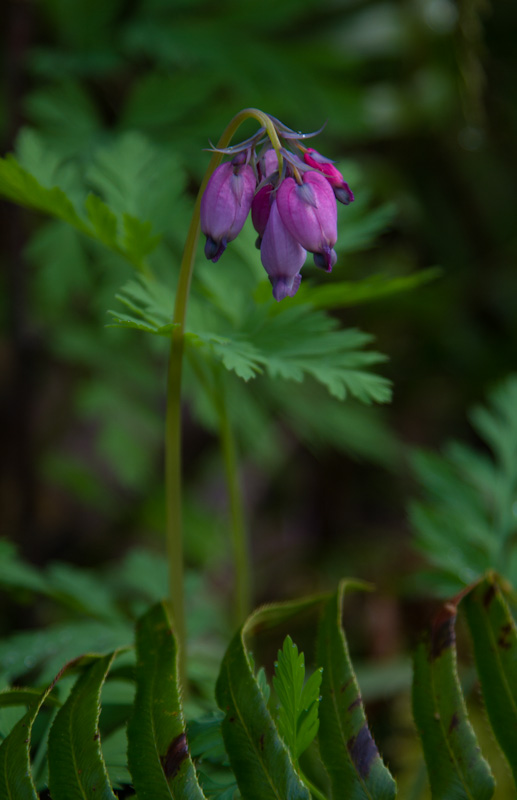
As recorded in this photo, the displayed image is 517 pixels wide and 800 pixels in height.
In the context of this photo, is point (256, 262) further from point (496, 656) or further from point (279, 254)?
point (496, 656)

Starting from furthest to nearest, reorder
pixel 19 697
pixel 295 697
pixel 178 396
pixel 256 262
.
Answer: pixel 256 262 → pixel 178 396 → pixel 19 697 → pixel 295 697

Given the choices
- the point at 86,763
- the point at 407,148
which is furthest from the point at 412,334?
the point at 86,763

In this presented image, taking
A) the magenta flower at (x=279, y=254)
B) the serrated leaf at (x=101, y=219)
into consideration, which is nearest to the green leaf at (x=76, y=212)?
the serrated leaf at (x=101, y=219)

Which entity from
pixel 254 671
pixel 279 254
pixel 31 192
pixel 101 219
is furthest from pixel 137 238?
pixel 254 671

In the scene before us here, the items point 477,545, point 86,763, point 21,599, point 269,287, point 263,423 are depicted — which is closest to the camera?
point 86,763

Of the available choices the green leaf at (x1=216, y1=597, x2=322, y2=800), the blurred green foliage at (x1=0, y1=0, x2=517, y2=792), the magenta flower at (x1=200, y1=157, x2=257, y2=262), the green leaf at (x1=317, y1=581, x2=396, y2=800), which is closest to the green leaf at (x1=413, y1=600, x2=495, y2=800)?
the green leaf at (x1=317, y1=581, x2=396, y2=800)

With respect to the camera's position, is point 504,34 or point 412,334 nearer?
point 504,34

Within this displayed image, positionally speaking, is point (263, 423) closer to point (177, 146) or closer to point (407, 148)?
point (177, 146)
